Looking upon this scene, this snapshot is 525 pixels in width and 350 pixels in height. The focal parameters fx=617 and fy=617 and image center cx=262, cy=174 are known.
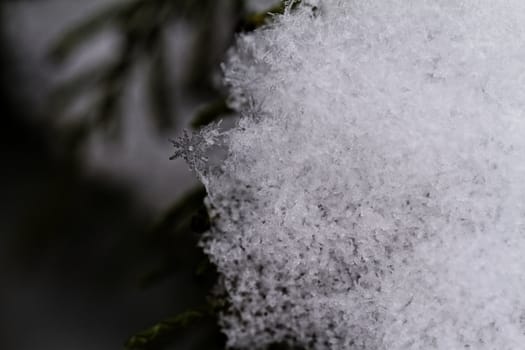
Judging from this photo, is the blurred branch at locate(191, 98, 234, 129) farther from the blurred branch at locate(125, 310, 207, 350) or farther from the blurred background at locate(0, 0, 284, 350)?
the blurred background at locate(0, 0, 284, 350)

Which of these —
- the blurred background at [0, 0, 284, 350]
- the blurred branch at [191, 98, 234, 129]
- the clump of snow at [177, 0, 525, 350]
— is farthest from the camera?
the blurred background at [0, 0, 284, 350]

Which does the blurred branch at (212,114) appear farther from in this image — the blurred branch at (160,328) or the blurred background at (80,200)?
the blurred background at (80,200)

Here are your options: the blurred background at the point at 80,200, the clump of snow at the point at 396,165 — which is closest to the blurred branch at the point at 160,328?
the clump of snow at the point at 396,165

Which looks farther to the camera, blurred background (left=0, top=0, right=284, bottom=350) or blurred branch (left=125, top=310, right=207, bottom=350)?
blurred background (left=0, top=0, right=284, bottom=350)

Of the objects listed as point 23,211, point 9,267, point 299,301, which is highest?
point 23,211

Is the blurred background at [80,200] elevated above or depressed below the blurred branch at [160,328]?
above

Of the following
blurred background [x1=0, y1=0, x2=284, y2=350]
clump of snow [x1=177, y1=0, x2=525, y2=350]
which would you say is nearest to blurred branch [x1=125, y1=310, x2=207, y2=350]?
clump of snow [x1=177, y1=0, x2=525, y2=350]

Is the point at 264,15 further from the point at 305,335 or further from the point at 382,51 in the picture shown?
the point at 305,335

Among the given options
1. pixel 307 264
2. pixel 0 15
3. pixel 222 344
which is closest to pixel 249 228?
pixel 307 264
